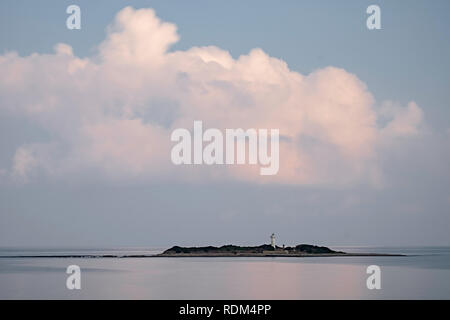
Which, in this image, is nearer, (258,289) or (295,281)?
(258,289)

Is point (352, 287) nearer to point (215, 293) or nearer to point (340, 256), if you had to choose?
point (215, 293)

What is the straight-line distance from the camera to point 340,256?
2849 inches

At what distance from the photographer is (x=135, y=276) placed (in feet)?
128

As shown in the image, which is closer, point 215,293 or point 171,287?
point 215,293

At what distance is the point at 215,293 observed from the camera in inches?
1152
